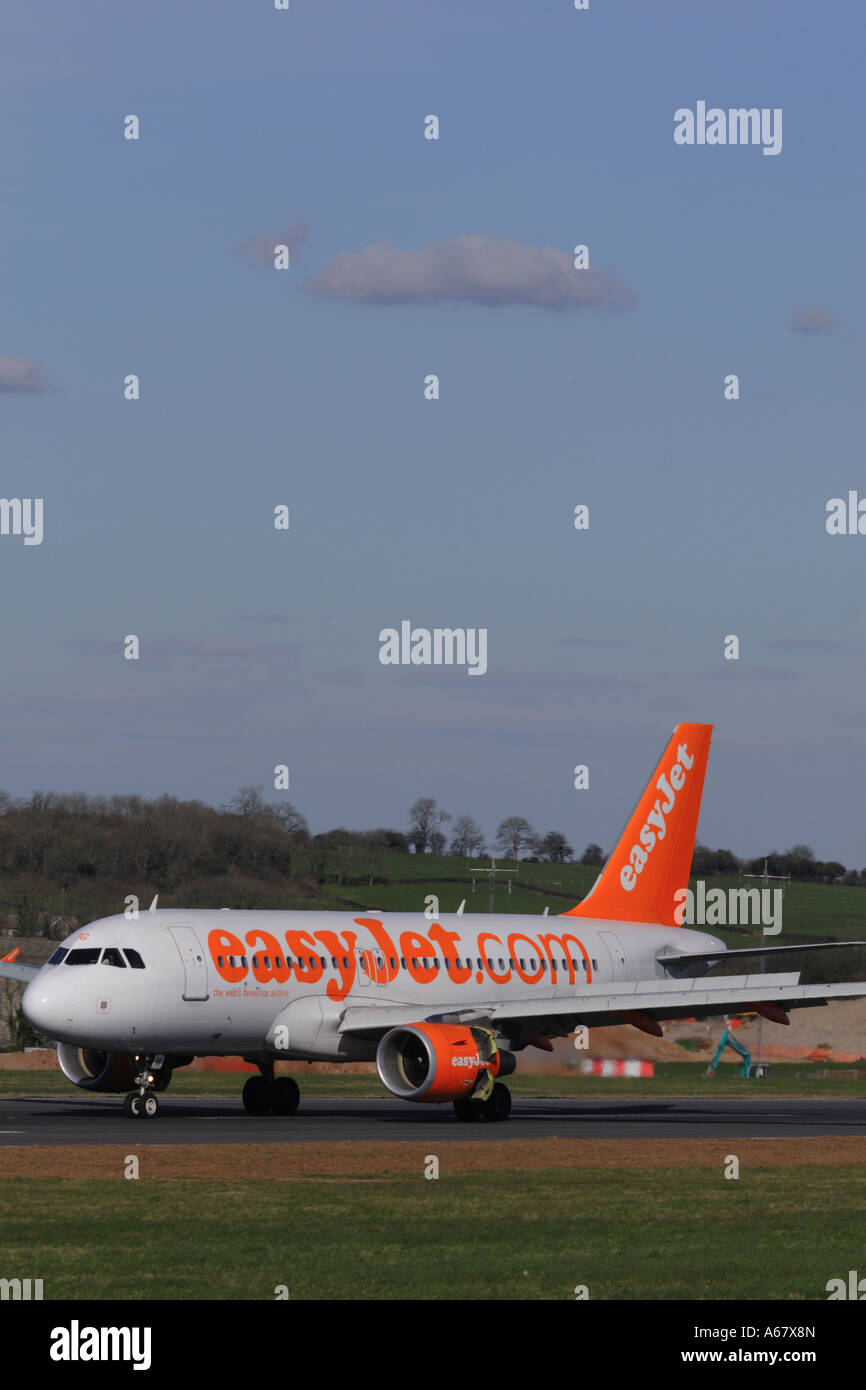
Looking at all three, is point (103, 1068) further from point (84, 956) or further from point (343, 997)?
point (343, 997)

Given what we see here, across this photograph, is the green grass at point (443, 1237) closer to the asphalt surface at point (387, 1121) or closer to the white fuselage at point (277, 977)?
the asphalt surface at point (387, 1121)

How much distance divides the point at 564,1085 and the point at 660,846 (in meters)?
7.27

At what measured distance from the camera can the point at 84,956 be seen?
123 ft

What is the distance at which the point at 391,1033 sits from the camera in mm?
37969

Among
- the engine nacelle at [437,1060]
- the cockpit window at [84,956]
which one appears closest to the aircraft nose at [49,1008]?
the cockpit window at [84,956]

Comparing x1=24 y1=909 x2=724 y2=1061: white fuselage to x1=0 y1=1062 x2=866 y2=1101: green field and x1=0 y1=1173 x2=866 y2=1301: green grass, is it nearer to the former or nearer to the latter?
x1=0 y1=1062 x2=866 y2=1101: green field

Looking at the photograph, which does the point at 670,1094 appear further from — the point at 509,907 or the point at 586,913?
the point at 509,907

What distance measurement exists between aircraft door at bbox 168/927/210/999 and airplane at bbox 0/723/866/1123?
38 millimetres

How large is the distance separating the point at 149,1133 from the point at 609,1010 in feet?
36.2

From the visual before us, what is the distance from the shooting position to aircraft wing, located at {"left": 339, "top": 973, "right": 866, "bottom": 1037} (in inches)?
1540

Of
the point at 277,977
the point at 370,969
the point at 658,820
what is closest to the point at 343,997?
the point at 370,969

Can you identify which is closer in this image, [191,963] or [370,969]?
[191,963]

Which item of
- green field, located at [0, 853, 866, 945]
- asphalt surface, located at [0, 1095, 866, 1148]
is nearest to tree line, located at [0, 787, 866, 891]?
green field, located at [0, 853, 866, 945]

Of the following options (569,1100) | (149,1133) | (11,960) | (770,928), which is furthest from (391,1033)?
(770,928)
